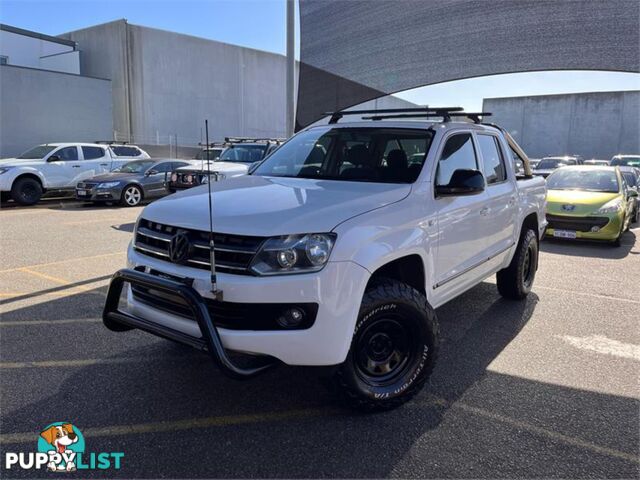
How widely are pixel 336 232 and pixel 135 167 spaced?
13684 millimetres

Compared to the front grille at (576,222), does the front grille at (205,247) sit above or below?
above

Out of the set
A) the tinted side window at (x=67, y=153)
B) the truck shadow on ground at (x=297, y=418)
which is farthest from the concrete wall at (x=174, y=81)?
the truck shadow on ground at (x=297, y=418)

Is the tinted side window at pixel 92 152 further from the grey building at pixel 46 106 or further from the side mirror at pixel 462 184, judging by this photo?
the side mirror at pixel 462 184

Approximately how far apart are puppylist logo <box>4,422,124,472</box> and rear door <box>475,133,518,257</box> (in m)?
3.43

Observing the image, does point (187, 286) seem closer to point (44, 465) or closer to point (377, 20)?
point (44, 465)

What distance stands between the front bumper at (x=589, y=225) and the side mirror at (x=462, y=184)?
672cm

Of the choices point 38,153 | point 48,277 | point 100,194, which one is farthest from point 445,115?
point 38,153

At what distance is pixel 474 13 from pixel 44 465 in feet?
28.2

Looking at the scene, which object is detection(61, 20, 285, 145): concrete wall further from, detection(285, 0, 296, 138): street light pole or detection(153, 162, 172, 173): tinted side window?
detection(285, 0, 296, 138): street light pole

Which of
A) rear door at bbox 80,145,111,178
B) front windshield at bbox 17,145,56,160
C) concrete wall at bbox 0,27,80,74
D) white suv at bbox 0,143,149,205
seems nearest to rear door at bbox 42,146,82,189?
white suv at bbox 0,143,149,205

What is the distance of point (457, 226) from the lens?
13.3ft

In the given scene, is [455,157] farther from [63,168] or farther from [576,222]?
[63,168]

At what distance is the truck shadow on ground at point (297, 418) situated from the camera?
277 cm

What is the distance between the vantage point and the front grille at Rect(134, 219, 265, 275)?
2.90 m
